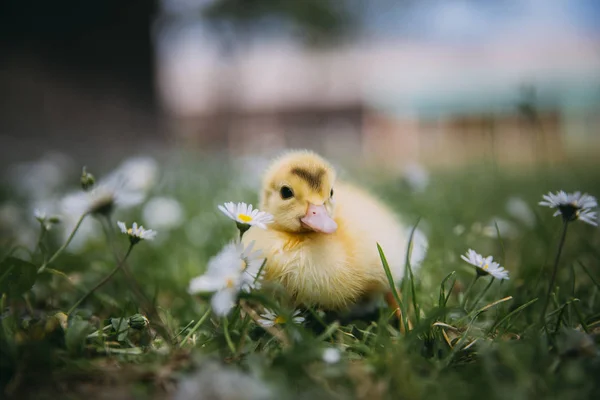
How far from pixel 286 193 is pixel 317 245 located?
17 cm

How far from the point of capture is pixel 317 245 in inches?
44.5

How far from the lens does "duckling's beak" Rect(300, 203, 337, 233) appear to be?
1049 millimetres

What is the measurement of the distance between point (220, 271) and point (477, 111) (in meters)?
11.0

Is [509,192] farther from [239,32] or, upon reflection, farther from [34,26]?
[239,32]

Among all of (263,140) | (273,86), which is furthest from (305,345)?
(273,86)

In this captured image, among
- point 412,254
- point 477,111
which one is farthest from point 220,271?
point 477,111

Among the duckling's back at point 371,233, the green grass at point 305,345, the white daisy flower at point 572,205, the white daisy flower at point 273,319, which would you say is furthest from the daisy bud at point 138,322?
the white daisy flower at point 572,205

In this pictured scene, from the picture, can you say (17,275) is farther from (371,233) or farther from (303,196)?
(371,233)

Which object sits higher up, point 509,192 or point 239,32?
point 239,32

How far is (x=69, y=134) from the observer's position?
5.12 metres

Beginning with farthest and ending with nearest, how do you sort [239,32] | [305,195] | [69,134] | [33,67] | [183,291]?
[239,32]
[69,134]
[33,67]
[183,291]
[305,195]

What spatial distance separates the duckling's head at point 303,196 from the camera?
1.09m

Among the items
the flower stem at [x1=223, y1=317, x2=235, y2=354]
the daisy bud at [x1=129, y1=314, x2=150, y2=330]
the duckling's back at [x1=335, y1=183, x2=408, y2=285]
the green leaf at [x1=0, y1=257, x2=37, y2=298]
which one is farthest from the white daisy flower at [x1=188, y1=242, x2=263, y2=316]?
the green leaf at [x1=0, y1=257, x2=37, y2=298]

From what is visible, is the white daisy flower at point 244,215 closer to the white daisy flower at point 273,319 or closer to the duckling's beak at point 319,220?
the duckling's beak at point 319,220
